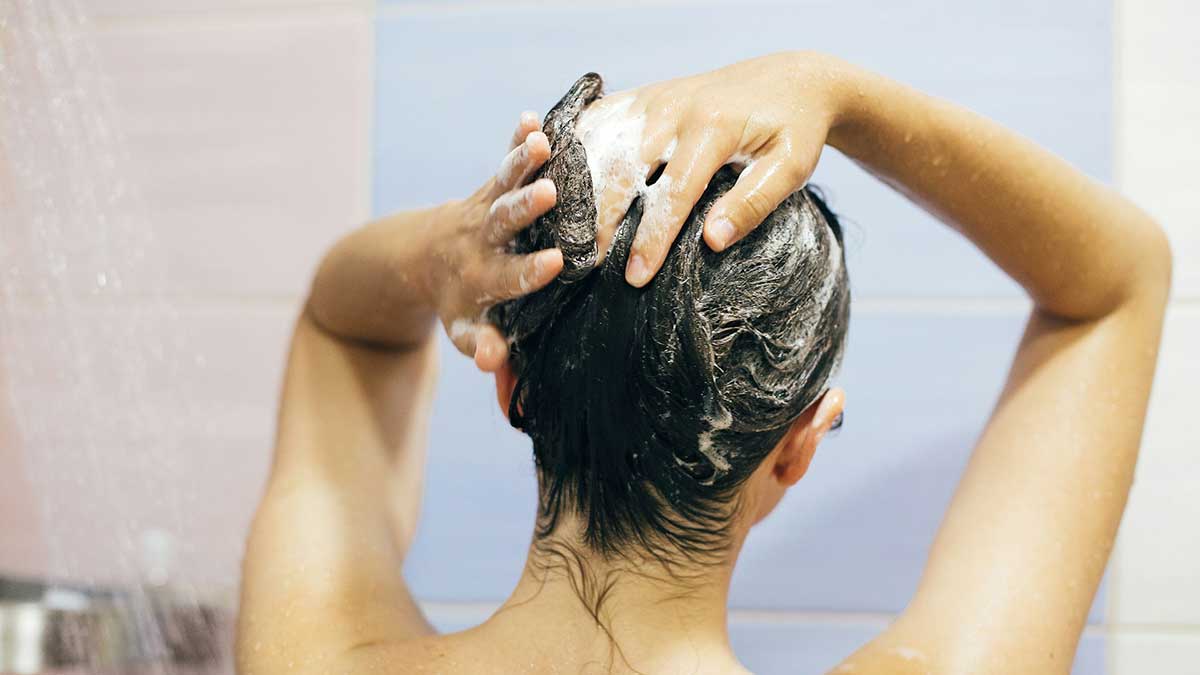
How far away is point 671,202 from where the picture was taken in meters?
0.57

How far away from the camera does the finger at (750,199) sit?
0.56 m

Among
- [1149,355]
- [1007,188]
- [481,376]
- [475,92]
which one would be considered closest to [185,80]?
[475,92]

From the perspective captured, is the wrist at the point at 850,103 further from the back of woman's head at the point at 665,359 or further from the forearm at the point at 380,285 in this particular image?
the forearm at the point at 380,285

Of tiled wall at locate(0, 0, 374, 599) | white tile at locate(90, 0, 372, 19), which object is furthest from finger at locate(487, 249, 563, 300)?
white tile at locate(90, 0, 372, 19)

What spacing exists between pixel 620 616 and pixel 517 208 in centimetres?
27

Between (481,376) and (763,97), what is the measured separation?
1.93ft

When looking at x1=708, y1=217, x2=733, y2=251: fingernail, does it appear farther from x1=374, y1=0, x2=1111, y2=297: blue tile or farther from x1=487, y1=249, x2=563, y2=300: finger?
x1=374, y1=0, x2=1111, y2=297: blue tile

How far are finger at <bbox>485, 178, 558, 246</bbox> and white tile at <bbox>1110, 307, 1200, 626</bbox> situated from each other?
0.74 meters

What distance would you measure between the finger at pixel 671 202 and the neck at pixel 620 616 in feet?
0.65

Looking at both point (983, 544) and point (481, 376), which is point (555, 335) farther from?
point (481, 376)

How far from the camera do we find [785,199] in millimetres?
610

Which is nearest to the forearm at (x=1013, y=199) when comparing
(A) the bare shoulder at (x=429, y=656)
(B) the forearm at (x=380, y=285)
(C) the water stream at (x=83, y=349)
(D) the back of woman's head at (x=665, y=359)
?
(D) the back of woman's head at (x=665, y=359)

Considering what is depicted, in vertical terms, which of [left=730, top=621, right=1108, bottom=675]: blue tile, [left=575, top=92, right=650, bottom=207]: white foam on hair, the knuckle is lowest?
[left=730, top=621, right=1108, bottom=675]: blue tile

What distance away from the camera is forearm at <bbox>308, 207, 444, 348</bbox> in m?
0.78
